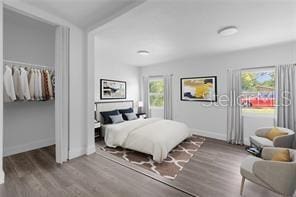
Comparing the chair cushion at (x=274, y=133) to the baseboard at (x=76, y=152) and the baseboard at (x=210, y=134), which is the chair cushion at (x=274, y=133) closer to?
the baseboard at (x=210, y=134)

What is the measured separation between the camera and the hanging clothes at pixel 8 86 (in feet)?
8.60

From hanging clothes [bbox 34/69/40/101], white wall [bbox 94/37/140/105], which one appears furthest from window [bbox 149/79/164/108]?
hanging clothes [bbox 34/69/40/101]

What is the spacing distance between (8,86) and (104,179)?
2294 millimetres

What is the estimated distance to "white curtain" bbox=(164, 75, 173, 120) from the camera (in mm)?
5434

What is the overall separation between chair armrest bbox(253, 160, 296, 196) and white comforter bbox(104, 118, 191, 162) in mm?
1540

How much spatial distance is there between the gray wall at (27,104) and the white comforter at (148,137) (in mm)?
1481

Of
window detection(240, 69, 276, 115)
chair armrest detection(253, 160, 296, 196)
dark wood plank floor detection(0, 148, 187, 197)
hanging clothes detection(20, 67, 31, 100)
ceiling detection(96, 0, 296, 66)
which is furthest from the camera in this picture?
window detection(240, 69, 276, 115)

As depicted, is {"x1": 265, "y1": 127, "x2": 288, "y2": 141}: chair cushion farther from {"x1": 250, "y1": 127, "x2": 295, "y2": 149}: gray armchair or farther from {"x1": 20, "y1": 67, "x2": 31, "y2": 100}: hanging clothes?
{"x1": 20, "y1": 67, "x2": 31, "y2": 100}: hanging clothes

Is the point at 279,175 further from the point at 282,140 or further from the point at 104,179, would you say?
the point at 104,179

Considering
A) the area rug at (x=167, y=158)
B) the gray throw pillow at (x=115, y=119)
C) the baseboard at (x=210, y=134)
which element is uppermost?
the gray throw pillow at (x=115, y=119)

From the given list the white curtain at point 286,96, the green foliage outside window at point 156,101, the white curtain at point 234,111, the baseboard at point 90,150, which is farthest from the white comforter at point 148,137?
the white curtain at point 286,96

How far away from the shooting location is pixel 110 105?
16.4 ft

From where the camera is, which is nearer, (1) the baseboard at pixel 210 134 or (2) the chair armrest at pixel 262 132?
(2) the chair armrest at pixel 262 132

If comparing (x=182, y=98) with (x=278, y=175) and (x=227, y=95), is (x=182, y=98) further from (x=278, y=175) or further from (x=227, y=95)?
(x=278, y=175)
